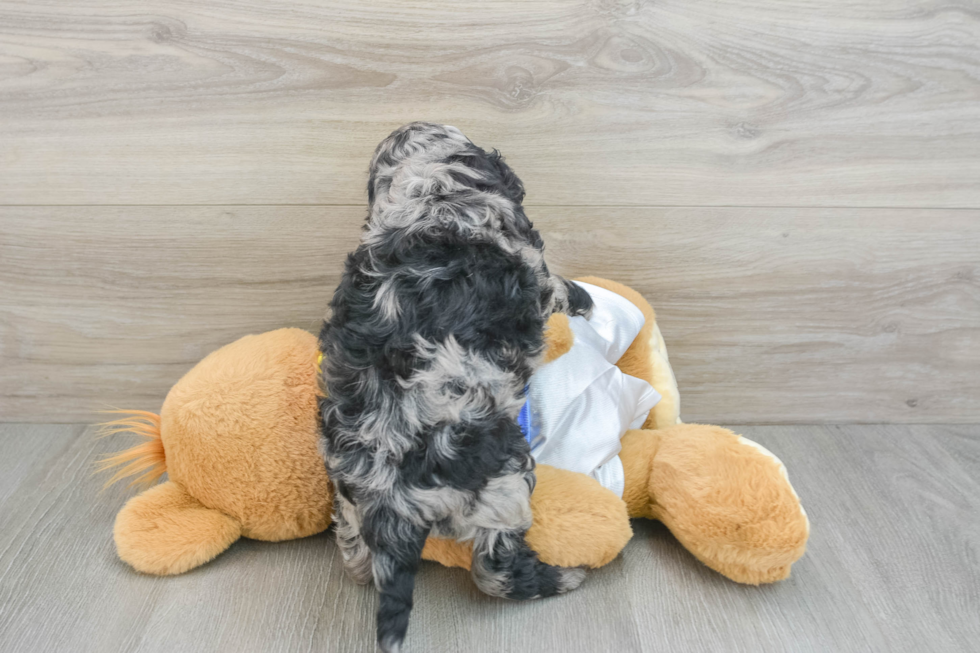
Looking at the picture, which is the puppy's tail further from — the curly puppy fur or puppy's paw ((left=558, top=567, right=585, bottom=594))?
puppy's paw ((left=558, top=567, right=585, bottom=594))

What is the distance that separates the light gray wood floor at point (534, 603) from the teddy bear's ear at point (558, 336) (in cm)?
30

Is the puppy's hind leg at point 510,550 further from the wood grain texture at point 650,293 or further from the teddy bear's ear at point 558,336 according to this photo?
the wood grain texture at point 650,293

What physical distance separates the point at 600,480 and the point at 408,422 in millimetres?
336

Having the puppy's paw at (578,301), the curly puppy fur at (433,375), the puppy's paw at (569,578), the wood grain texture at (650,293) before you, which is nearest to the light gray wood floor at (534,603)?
the puppy's paw at (569,578)

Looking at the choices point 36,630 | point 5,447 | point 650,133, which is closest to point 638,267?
point 650,133

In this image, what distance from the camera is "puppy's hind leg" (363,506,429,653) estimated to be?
0.73 m

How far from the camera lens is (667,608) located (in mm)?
880

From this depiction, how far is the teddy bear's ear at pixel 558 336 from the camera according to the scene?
89 cm

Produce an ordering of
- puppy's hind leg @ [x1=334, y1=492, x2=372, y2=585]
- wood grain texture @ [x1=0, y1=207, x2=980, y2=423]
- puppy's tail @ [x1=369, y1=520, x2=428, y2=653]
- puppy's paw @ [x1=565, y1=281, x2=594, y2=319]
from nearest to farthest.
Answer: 1. puppy's tail @ [x1=369, y1=520, x2=428, y2=653]
2. puppy's hind leg @ [x1=334, y1=492, x2=372, y2=585]
3. puppy's paw @ [x1=565, y1=281, x2=594, y2=319]
4. wood grain texture @ [x1=0, y1=207, x2=980, y2=423]

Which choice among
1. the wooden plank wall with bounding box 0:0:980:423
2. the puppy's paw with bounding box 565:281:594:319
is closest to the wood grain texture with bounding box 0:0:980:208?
the wooden plank wall with bounding box 0:0:980:423

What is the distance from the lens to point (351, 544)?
863 mm

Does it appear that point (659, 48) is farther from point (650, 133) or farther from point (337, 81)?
point (337, 81)

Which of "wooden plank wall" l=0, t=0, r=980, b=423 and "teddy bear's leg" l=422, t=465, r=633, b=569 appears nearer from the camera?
"teddy bear's leg" l=422, t=465, r=633, b=569

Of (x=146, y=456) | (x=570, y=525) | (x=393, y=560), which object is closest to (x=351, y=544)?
(x=393, y=560)
